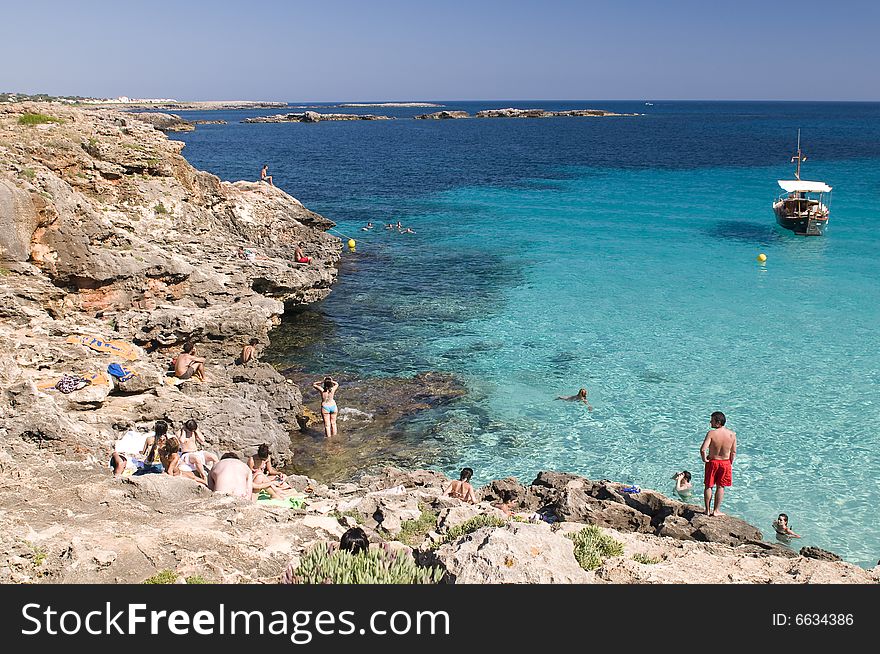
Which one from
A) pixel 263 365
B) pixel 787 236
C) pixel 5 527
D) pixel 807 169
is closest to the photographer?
pixel 5 527

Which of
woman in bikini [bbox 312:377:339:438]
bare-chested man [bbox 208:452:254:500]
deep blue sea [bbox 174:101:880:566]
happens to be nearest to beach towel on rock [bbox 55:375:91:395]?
bare-chested man [bbox 208:452:254:500]

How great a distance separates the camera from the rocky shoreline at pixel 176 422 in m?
7.40

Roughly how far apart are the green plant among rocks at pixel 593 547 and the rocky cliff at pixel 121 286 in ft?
26.5

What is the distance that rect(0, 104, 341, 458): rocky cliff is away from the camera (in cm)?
1269

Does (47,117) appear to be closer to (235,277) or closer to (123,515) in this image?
(235,277)

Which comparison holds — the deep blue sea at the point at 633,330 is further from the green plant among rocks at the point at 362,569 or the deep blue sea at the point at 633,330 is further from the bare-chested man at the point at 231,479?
the green plant among rocks at the point at 362,569

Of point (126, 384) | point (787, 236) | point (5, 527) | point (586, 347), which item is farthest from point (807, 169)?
point (5, 527)

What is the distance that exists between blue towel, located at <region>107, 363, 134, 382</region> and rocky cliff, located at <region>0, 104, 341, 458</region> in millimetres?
189

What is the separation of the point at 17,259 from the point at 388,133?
121215 mm

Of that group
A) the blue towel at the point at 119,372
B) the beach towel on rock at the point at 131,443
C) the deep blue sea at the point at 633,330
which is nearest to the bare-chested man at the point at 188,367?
the blue towel at the point at 119,372

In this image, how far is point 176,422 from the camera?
13203 millimetres

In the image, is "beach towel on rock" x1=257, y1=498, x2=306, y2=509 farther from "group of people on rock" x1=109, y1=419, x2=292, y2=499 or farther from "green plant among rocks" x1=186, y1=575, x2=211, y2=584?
"green plant among rocks" x1=186, y1=575, x2=211, y2=584

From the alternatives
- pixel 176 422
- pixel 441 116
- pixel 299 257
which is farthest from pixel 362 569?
pixel 441 116

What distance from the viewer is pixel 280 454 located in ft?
47.0
